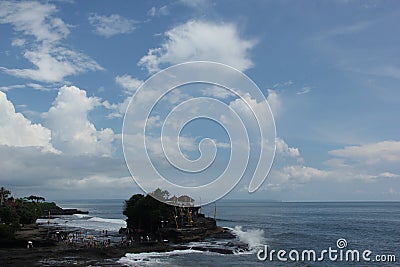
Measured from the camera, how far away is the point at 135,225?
92312 mm

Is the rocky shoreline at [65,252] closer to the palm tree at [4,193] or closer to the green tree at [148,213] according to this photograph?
the green tree at [148,213]

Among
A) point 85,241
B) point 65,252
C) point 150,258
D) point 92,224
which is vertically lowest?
point 92,224

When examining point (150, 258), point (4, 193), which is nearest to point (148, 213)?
point (150, 258)

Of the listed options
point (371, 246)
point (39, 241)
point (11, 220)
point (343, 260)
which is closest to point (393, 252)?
point (371, 246)

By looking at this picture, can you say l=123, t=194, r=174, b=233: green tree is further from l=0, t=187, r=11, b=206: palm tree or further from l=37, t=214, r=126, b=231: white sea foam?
l=0, t=187, r=11, b=206: palm tree

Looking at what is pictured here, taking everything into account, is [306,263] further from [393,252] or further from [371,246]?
[371,246]

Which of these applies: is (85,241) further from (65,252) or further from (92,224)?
(92,224)

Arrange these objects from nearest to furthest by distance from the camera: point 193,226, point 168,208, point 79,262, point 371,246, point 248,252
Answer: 1. point 79,262
2. point 248,252
3. point 371,246
4. point 193,226
5. point 168,208

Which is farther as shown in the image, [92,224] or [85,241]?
[92,224]

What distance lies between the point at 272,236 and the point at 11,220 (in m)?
53.9

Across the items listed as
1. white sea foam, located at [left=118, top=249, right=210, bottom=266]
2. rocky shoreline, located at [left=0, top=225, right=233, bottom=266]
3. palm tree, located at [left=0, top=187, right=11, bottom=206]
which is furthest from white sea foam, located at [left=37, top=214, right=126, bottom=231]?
white sea foam, located at [left=118, top=249, right=210, bottom=266]

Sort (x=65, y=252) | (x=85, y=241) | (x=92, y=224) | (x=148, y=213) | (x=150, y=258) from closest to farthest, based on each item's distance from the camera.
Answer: (x=150, y=258)
(x=65, y=252)
(x=85, y=241)
(x=148, y=213)
(x=92, y=224)

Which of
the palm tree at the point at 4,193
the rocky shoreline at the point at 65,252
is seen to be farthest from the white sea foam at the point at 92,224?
the rocky shoreline at the point at 65,252

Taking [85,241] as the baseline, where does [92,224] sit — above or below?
below
